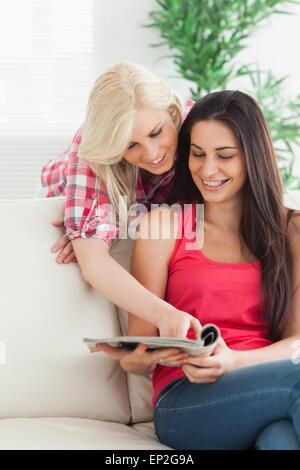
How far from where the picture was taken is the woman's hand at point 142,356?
1.05 m

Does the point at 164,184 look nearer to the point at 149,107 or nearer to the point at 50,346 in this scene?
the point at 149,107

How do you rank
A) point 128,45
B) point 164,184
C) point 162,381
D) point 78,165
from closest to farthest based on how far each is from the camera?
point 162,381 < point 78,165 < point 164,184 < point 128,45

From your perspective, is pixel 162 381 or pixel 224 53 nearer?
pixel 162 381

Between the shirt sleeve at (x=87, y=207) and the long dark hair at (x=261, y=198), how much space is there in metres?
0.26

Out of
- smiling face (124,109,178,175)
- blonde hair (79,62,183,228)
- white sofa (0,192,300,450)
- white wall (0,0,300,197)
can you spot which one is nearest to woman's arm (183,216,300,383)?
white sofa (0,192,300,450)

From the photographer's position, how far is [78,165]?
4.63 ft

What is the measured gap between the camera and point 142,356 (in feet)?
3.72

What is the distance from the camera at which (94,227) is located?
135 cm

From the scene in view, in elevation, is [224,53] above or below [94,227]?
above

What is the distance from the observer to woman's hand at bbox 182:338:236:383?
1098 millimetres
